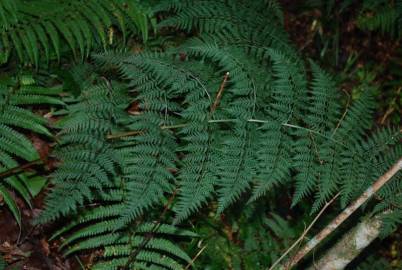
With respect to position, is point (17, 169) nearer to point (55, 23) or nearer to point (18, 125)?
point (18, 125)

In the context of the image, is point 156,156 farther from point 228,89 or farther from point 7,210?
point 7,210

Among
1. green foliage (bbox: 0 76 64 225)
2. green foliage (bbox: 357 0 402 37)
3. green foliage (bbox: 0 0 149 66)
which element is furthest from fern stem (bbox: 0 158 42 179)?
green foliage (bbox: 357 0 402 37)

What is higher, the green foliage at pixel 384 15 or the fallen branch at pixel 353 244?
the green foliage at pixel 384 15

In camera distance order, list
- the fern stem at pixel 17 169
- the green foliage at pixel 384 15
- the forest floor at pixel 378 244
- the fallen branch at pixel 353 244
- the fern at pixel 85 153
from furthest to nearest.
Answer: the green foliage at pixel 384 15 < the fallen branch at pixel 353 244 < the forest floor at pixel 378 244 < the fern stem at pixel 17 169 < the fern at pixel 85 153

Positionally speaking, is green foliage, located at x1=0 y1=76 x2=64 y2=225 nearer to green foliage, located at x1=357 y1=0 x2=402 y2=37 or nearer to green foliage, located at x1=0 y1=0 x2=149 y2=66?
green foliage, located at x1=0 y1=0 x2=149 y2=66

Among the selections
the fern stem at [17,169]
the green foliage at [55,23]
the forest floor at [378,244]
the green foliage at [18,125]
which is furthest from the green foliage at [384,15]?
the fern stem at [17,169]

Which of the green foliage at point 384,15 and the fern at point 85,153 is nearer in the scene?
the fern at point 85,153

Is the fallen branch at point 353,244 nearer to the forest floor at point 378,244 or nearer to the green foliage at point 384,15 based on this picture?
the forest floor at point 378,244

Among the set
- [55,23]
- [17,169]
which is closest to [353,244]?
[17,169]
